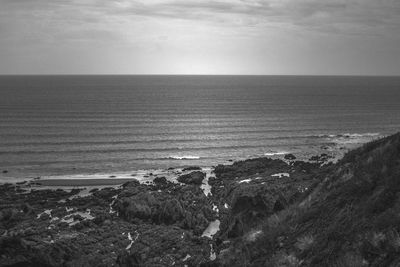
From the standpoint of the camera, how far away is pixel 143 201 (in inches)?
1572

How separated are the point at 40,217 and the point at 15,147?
39949 millimetres

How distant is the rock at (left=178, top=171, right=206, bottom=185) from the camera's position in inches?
2055

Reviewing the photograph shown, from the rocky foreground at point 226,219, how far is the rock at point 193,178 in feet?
0.59

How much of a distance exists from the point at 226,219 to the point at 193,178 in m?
18.9

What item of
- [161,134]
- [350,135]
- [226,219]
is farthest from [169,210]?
[350,135]

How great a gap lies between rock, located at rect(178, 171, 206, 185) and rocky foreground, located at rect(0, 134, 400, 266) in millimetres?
180

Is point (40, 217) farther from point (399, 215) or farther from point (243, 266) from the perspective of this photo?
point (399, 215)

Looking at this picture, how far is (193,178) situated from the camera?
52.8 metres

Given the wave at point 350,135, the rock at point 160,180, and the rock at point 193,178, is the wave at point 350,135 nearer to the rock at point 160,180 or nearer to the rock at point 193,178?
the rock at point 193,178

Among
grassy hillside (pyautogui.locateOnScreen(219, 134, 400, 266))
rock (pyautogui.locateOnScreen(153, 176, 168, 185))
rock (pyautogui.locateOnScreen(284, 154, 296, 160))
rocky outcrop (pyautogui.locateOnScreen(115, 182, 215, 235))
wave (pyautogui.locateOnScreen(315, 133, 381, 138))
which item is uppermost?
grassy hillside (pyautogui.locateOnScreen(219, 134, 400, 266))

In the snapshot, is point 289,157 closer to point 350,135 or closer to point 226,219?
point 350,135

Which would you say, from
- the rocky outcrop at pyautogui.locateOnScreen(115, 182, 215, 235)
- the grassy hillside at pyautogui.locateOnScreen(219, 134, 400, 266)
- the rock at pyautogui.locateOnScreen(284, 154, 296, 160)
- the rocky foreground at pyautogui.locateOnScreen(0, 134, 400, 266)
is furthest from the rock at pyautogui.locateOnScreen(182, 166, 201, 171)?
the grassy hillside at pyautogui.locateOnScreen(219, 134, 400, 266)

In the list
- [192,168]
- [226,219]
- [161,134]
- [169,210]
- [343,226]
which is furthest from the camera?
[161,134]

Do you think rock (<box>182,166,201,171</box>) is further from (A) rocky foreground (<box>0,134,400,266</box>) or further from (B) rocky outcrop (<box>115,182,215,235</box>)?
(B) rocky outcrop (<box>115,182,215,235</box>)
